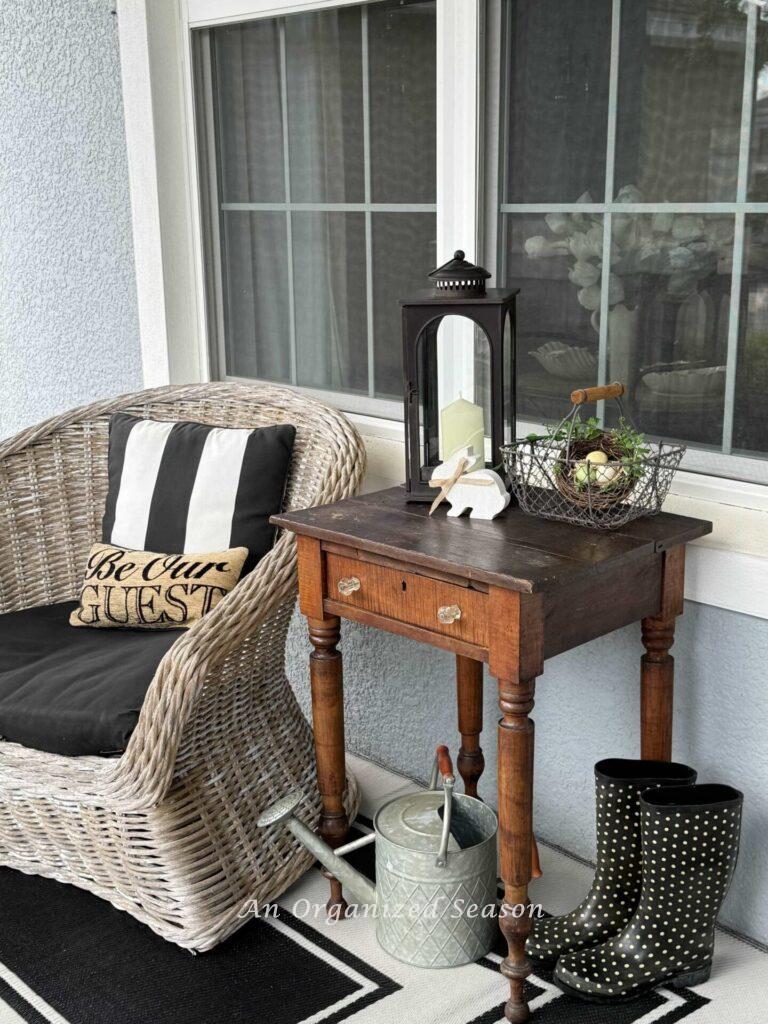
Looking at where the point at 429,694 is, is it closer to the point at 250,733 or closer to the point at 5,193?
the point at 250,733

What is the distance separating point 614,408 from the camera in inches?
76.3

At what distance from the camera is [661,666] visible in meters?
1.75

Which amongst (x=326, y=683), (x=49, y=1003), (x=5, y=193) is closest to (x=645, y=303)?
(x=326, y=683)

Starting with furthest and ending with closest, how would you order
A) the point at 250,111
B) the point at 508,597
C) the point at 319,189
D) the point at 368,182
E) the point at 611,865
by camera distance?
1. the point at 250,111
2. the point at 319,189
3. the point at 368,182
4. the point at 611,865
5. the point at 508,597

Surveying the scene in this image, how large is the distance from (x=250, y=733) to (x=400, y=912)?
1.34 feet

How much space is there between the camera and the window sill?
1.71 m

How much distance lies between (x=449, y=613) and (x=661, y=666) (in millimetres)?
397

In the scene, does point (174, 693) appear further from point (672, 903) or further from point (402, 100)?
point (402, 100)

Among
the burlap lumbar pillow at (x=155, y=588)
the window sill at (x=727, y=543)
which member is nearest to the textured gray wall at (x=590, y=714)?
the window sill at (x=727, y=543)

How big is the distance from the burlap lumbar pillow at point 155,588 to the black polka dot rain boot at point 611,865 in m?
0.78

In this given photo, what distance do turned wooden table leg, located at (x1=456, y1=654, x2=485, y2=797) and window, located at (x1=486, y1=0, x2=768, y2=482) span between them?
1.60 feet

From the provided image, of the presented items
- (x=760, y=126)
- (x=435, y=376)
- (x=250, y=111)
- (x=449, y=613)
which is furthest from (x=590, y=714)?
(x=250, y=111)

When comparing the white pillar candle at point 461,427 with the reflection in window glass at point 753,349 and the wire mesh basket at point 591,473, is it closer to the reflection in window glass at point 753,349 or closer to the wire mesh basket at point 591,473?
the wire mesh basket at point 591,473

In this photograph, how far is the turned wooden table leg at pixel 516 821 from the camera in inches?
60.7
